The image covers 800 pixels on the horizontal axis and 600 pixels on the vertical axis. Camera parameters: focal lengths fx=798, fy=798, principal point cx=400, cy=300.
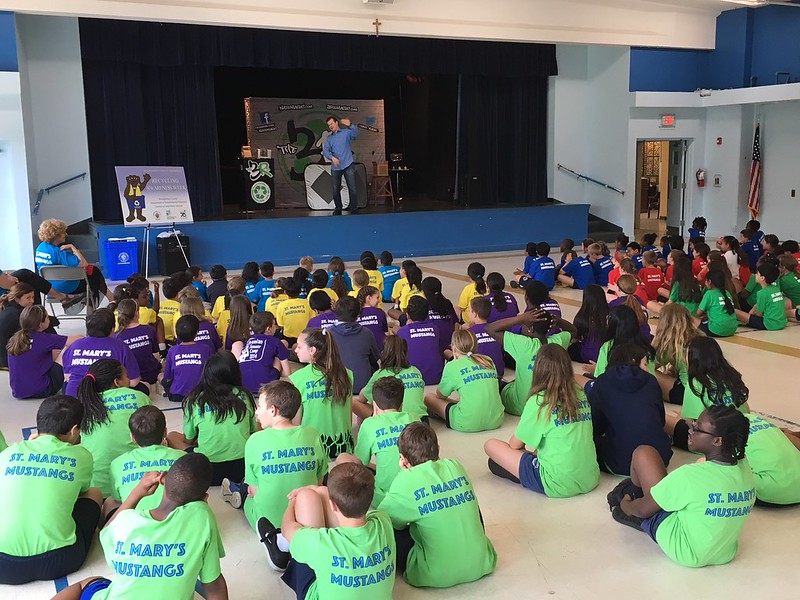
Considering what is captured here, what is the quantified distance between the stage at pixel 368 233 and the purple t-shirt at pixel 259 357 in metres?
7.25

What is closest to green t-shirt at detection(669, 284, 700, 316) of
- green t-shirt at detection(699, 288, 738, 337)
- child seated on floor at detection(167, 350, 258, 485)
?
green t-shirt at detection(699, 288, 738, 337)

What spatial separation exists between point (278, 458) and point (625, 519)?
166 centimetres

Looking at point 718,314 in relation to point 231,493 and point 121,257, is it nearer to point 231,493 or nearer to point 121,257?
point 231,493

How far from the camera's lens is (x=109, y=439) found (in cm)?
392

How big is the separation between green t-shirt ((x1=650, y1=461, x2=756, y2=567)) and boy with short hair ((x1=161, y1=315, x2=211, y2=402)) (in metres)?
3.18

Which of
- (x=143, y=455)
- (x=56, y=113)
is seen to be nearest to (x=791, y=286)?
(x=143, y=455)

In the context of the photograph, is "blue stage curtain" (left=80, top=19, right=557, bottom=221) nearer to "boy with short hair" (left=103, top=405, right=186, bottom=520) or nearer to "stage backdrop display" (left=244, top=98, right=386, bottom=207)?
"stage backdrop display" (left=244, top=98, right=386, bottom=207)

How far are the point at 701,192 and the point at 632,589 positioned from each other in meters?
15.2

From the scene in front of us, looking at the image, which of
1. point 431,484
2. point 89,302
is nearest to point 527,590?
point 431,484

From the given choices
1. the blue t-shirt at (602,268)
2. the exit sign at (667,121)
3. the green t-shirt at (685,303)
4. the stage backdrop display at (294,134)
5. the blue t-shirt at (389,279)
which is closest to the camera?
the green t-shirt at (685,303)

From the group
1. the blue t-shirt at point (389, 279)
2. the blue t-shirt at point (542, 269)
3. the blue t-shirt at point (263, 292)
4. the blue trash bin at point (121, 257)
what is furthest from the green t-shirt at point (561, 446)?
the blue trash bin at point (121, 257)

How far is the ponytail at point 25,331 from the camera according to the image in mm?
5664

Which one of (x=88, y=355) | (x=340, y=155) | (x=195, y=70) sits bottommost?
(x=88, y=355)

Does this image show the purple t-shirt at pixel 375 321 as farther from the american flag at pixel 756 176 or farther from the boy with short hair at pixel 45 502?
the american flag at pixel 756 176
